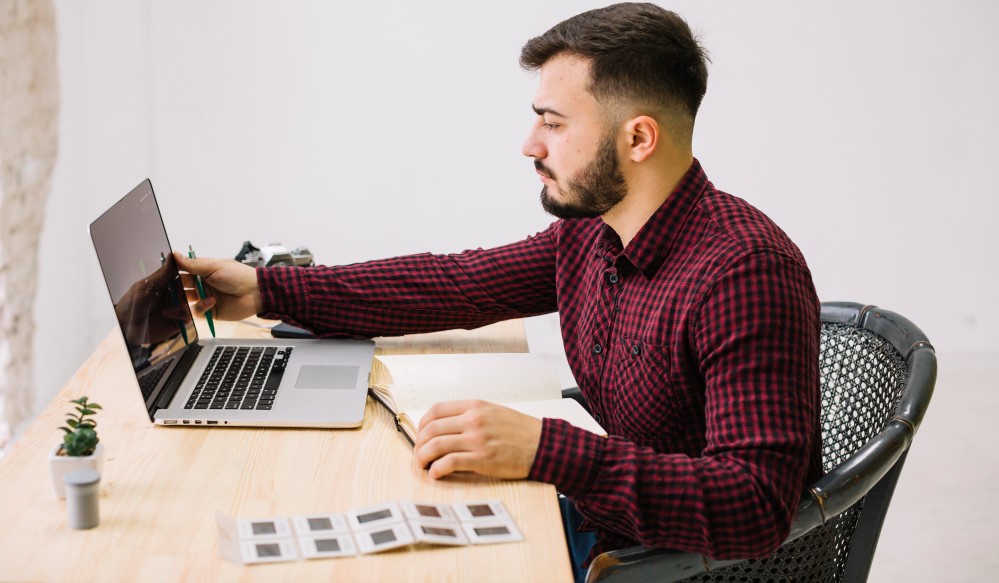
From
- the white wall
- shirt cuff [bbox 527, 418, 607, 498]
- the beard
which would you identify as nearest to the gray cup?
shirt cuff [bbox 527, 418, 607, 498]

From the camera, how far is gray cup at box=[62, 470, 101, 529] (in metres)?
0.99

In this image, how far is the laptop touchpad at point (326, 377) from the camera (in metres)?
1.39

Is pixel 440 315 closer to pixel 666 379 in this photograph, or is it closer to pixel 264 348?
pixel 264 348

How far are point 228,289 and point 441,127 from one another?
1.66 m

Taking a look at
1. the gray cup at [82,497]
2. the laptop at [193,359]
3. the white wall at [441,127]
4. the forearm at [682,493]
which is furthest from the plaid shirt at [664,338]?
the white wall at [441,127]

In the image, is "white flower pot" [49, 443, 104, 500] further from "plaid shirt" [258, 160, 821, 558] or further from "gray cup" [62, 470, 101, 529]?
"plaid shirt" [258, 160, 821, 558]

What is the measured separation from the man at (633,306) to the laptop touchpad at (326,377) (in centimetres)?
15

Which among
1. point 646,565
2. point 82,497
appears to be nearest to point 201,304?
point 82,497

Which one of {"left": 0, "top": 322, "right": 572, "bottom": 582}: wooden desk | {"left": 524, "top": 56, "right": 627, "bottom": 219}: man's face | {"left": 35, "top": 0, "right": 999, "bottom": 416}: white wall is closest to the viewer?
{"left": 0, "top": 322, "right": 572, "bottom": 582}: wooden desk

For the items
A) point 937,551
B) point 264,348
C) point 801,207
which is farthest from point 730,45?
→ point 264,348

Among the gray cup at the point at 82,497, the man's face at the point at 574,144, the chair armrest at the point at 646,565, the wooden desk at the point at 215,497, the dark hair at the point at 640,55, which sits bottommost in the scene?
the chair armrest at the point at 646,565

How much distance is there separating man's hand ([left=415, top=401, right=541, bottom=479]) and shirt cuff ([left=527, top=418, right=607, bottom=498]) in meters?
0.01

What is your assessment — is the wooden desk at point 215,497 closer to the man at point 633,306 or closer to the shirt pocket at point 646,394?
the man at point 633,306

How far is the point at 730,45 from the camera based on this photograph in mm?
3092
